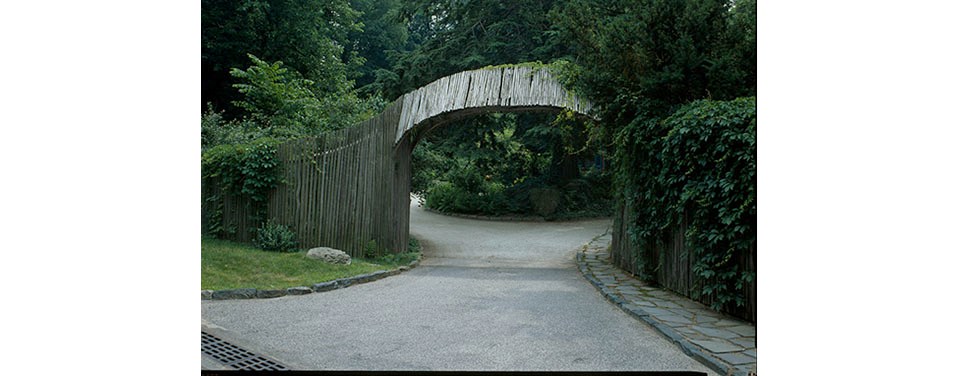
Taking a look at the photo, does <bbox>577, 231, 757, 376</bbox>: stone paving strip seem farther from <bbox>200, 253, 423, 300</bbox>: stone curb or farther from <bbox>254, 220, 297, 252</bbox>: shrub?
<bbox>254, 220, 297, 252</bbox>: shrub

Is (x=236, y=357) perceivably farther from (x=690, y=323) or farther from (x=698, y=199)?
(x=698, y=199)

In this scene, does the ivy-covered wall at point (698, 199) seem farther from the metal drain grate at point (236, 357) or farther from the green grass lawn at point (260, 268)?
the green grass lawn at point (260, 268)

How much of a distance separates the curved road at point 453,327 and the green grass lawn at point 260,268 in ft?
0.87

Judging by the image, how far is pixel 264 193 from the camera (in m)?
6.45

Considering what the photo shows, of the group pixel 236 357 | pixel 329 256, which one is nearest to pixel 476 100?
pixel 329 256

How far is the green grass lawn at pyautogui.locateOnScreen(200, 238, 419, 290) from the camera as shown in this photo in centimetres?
446

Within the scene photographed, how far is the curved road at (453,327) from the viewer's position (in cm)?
275

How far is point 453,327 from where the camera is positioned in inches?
136

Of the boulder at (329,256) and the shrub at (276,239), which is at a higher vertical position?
the shrub at (276,239)

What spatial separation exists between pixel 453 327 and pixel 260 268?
7.67 ft

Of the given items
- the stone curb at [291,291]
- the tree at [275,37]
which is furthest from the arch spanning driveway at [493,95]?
the stone curb at [291,291]
